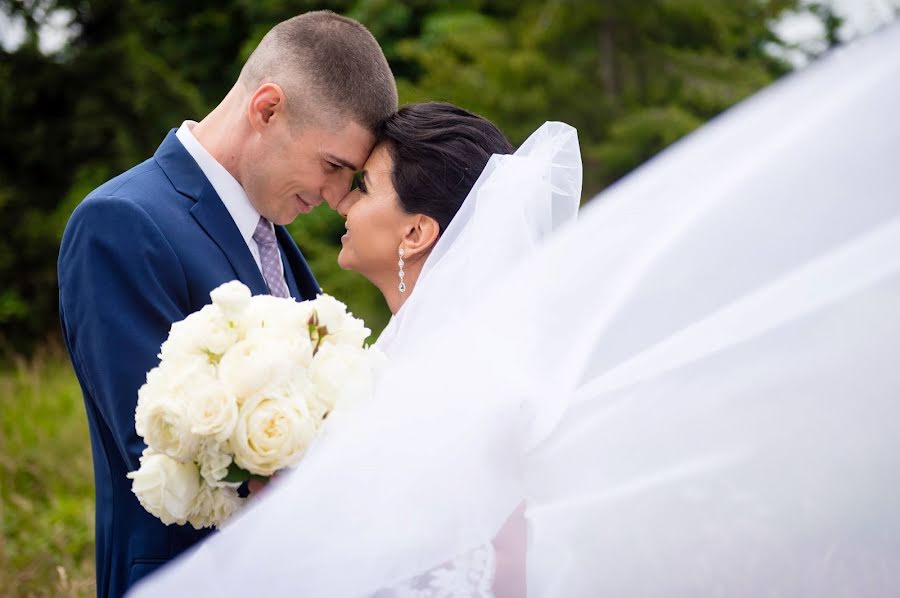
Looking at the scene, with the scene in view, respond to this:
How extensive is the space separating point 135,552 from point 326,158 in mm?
1443

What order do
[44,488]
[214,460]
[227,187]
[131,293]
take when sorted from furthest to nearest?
[44,488] → [227,187] → [131,293] → [214,460]

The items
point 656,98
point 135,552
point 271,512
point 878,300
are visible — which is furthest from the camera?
point 656,98

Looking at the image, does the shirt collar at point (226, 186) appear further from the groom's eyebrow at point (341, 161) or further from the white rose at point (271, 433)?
the white rose at point (271, 433)

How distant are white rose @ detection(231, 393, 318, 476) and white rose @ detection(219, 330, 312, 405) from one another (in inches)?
1.4

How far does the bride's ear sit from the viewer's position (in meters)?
3.21

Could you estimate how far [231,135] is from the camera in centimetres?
320

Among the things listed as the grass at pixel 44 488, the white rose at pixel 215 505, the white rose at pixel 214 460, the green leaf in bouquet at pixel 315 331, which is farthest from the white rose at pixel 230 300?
the grass at pixel 44 488

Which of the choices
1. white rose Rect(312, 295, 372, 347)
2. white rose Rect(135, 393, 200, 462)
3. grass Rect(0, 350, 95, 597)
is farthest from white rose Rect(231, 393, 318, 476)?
grass Rect(0, 350, 95, 597)

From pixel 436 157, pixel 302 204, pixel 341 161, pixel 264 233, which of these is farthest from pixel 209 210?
pixel 436 157

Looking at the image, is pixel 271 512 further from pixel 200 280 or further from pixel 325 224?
pixel 325 224

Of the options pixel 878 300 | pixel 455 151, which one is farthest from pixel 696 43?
pixel 878 300

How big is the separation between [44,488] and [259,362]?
5411 millimetres

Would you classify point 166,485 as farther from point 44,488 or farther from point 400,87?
point 400,87

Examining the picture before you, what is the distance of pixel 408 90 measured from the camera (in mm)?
11883
